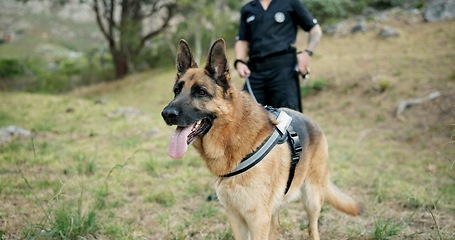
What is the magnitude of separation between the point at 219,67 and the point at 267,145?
2.35ft

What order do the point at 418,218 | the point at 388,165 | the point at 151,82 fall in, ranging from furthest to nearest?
1. the point at 151,82
2. the point at 388,165
3. the point at 418,218

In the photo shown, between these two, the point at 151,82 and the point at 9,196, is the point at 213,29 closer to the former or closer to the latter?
the point at 151,82

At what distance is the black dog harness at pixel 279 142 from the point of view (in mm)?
2490

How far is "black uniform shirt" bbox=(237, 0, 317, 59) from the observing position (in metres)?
3.83

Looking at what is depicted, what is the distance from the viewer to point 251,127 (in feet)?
8.65

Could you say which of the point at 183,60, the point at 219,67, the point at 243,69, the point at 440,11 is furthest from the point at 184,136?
the point at 440,11

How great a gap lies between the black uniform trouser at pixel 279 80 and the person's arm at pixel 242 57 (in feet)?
0.54

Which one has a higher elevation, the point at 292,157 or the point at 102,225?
the point at 292,157

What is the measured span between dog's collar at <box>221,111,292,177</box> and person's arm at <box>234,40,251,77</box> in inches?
44.9

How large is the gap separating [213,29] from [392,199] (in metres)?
20.3

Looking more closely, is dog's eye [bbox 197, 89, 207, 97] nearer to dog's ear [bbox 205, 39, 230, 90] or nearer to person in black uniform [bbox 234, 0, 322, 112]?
dog's ear [bbox 205, 39, 230, 90]

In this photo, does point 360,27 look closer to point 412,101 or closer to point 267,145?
point 412,101

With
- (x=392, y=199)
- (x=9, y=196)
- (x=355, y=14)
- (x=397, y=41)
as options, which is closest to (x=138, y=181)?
(x=9, y=196)

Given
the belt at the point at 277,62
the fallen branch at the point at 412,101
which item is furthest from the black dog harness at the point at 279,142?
the fallen branch at the point at 412,101
